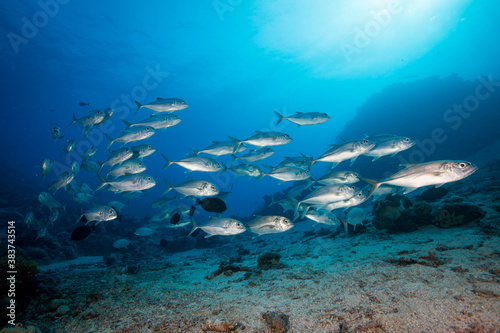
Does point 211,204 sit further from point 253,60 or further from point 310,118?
point 253,60

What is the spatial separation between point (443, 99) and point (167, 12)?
41144 mm

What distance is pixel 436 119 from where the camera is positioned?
966 inches

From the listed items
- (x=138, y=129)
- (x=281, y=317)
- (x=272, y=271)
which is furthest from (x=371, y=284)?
(x=138, y=129)

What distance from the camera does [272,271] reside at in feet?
16.7

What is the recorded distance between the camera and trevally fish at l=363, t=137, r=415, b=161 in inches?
204

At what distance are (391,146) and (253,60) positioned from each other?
4500 centimetres

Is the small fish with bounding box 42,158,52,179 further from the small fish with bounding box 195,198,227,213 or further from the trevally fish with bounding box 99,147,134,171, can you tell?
the small fish with bounding box 195,198,227,213

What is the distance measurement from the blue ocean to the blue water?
339mm

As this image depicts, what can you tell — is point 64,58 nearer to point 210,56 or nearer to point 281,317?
point 210,56

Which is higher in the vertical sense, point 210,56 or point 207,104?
point 207,104

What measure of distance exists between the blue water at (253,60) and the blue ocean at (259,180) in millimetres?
339

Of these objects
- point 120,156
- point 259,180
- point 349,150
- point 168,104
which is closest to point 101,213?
point 120,156

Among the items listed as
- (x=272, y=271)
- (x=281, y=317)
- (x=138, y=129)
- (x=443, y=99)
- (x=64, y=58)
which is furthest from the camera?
(x=64, y=58)

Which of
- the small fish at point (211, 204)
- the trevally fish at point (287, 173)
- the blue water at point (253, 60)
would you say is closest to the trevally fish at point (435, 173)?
the trevally fish at point (287, 173)
